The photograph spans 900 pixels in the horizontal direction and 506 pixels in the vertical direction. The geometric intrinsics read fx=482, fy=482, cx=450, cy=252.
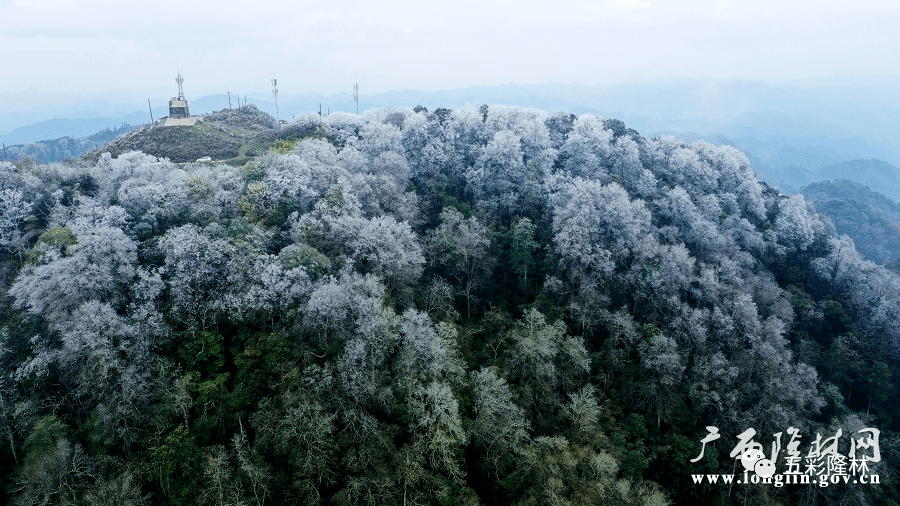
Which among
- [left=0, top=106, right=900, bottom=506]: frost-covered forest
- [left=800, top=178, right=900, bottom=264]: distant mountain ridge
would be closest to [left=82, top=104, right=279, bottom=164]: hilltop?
[left=0, top=106, right=900, bottom=506]: frost-covered forest

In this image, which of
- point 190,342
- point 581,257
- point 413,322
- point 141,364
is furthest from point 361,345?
point 581,257

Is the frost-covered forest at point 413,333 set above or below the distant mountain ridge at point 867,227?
above

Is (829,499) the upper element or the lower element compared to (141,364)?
lower

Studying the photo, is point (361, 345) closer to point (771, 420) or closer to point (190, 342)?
point (190, 342)

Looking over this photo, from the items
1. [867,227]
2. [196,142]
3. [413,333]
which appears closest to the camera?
[413,333]

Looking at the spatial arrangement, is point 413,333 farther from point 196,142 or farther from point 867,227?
point 867,227

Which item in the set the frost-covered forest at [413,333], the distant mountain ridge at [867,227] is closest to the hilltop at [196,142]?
the frost-covered forest at [413,333]

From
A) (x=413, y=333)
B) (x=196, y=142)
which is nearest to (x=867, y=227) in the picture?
Result: (x=413, y=333)

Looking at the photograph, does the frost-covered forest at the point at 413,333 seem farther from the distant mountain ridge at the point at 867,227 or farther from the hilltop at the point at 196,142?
the distant mountain ridge at the point at 867,227
